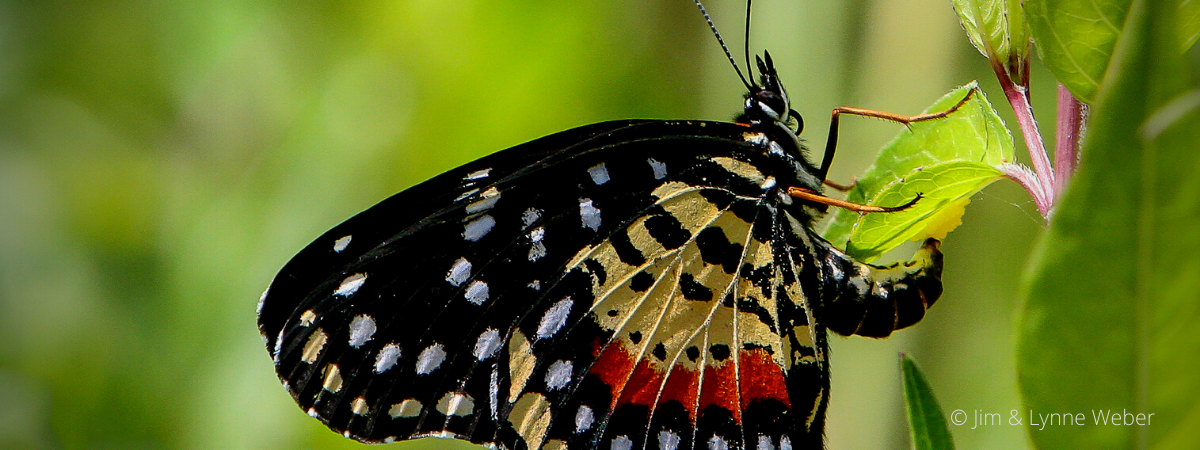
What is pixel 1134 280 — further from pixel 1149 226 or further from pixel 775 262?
pixel 775 262

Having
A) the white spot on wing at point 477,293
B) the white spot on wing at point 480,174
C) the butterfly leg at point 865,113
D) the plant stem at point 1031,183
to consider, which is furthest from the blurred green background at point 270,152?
the plant stem at point 1031,183

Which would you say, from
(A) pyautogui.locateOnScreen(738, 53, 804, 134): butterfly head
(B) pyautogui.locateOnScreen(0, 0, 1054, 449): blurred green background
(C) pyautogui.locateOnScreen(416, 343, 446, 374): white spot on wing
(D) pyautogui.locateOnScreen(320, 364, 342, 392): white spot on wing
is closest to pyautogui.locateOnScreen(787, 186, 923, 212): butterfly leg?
(A) pyautogui.locateOnScreen(738, 53, 804, 134): butterfly head

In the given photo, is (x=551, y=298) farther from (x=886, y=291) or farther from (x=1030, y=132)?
(x=1030, y=132)

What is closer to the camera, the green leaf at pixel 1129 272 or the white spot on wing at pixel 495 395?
the green leaf at pixel 1129 272

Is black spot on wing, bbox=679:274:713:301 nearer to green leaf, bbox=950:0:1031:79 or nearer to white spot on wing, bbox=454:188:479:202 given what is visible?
white spot on wing, bbox=454:188:479:202

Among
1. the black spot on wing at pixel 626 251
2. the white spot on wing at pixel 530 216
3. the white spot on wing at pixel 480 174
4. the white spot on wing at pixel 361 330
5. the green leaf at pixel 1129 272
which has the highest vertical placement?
the white spot on wing at pixel 480 174

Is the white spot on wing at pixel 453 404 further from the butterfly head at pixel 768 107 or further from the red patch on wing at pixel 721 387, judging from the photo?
the butterfly head at pixel 768 107
